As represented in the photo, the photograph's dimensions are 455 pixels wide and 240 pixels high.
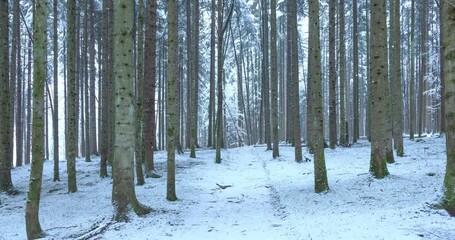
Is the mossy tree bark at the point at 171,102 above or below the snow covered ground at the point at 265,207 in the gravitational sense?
above

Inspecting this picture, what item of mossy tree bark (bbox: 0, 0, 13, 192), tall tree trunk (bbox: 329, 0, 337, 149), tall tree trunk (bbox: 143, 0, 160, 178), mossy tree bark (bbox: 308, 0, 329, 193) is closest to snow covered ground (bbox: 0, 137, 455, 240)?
mossy tree bark (bbox: 308, 0, 329, 193)

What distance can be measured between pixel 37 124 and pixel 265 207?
16.7 ft

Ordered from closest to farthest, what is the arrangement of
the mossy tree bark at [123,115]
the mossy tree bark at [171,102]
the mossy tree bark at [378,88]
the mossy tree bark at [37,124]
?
the mossy tree bark at [37,124] → the mossy tree bark at [123,115] → the mossy tree bark at [171,102] → the mossy tree bark at [378,88]

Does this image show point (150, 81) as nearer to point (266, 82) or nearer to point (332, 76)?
point (332, 76)

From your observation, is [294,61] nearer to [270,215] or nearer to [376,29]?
[376,29]

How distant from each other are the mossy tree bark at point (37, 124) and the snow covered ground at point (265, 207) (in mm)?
505

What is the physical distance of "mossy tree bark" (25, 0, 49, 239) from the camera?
22.6ft

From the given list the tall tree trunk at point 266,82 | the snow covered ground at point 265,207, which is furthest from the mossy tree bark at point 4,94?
the tall tree trunk at point 266,82

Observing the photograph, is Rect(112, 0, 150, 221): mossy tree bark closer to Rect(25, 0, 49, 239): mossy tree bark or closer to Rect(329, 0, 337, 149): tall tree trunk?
Rect(25, 0, 49, 239): mossy tree bark

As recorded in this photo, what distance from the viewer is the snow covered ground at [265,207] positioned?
596 cm

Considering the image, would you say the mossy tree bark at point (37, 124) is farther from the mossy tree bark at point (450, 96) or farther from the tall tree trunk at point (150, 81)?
the mossy tree bark at point (450, 96)

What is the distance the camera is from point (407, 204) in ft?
22.5

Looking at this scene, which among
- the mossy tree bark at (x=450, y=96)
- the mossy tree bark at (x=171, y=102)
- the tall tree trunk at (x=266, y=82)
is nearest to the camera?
the mossy tree bark at (x=450, y=96)

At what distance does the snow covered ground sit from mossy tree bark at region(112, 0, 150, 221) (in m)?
0.56
